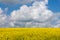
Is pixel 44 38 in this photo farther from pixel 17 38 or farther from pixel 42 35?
pixel 17 38

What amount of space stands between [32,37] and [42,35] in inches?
31.0

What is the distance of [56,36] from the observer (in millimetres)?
11898

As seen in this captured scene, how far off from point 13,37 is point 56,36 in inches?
129

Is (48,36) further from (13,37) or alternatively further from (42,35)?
(13,37)

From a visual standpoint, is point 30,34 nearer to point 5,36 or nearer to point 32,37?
point 32,37

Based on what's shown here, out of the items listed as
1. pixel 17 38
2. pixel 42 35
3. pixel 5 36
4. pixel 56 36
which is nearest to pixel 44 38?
pixel 42 35

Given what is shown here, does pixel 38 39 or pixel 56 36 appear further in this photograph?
pixel 56 36

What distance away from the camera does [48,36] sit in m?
11.7

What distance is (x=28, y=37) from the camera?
36.9 feet

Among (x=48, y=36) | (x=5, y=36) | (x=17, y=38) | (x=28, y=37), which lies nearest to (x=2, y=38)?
(x=5, y=36)

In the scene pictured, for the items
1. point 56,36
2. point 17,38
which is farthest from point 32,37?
point 56,36

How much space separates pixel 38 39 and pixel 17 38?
169cm

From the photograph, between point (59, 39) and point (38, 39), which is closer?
point (38, 39)

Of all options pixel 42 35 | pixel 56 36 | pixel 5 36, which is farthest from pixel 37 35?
pixel 5 36
